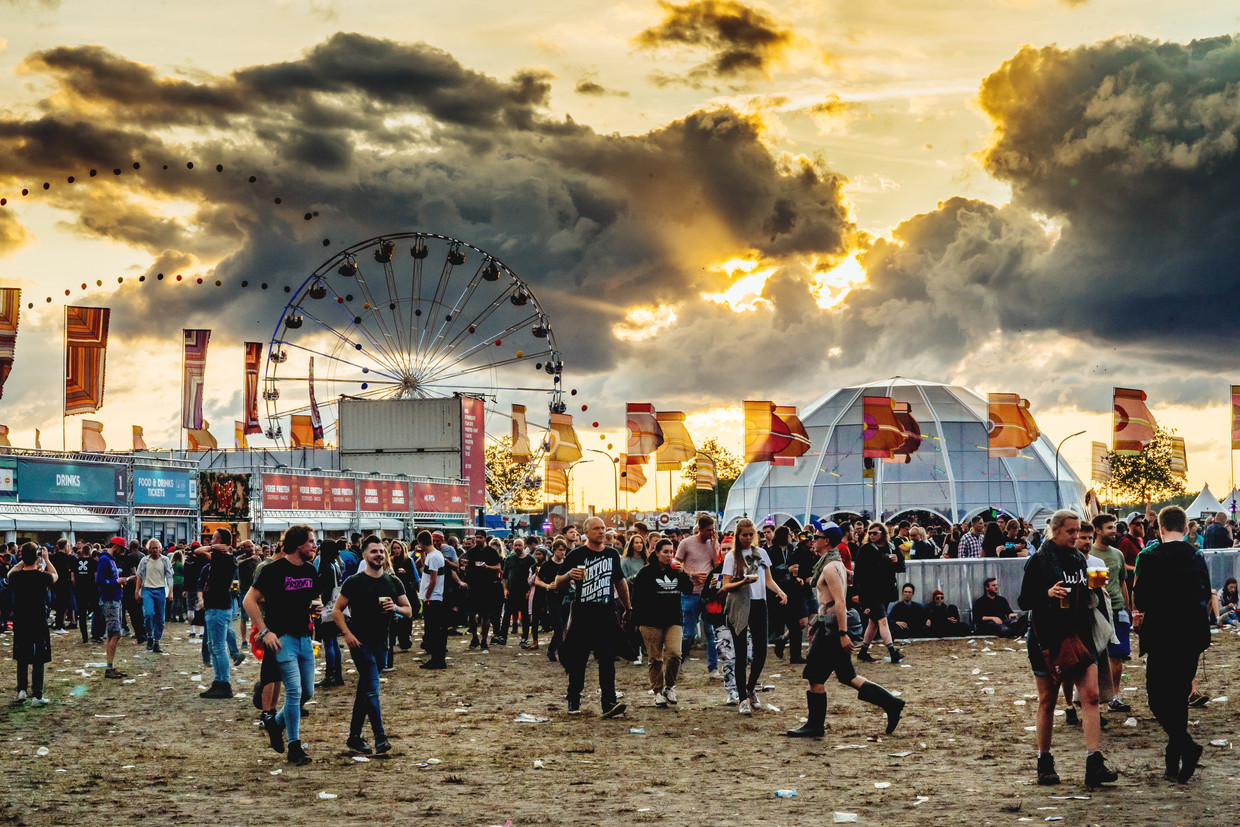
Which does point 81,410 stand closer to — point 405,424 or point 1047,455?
point 405,424

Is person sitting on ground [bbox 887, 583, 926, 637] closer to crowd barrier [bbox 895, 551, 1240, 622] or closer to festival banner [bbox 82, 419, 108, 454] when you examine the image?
crowd barrier [bbox 895, 551, 1240, 622]

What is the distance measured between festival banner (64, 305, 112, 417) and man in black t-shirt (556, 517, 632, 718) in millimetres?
25191

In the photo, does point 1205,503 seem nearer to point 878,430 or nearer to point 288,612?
point 878,430

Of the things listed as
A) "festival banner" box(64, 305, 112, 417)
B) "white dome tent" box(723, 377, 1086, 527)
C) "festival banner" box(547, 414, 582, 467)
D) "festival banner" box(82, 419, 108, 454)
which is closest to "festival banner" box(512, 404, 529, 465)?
"festival banner" box(547, 414, 582, 467)

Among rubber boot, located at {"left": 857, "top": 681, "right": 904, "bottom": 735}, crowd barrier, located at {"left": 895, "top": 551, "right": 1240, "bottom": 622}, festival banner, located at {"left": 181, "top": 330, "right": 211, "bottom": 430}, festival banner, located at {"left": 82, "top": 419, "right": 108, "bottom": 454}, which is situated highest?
festival banner, located at {"left": 181, "top": 330, "right": 211, "bottom": 430}

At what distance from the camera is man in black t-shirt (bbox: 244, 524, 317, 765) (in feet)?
33.8

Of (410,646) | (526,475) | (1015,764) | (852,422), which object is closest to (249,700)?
(410,646)

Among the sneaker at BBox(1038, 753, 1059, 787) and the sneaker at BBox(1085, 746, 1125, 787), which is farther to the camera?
the sneaker at BBox(1038, 753, 1059, 787)

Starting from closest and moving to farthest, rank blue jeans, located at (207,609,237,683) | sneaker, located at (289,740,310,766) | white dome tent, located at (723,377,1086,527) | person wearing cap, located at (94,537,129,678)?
sneaker, located at (289,740,310,766) → blue jeans, located at (207,609,237,683) → person wearing cap, located at (94,537,129,678) → white dome tent, located at (723,377,1086,527)

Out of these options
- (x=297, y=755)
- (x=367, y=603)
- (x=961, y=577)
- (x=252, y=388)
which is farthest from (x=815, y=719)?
(x=252, y=388)

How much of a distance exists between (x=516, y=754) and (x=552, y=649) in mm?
8552

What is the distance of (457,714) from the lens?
1347 centimetres

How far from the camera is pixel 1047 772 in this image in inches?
344

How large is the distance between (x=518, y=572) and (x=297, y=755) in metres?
11.8
